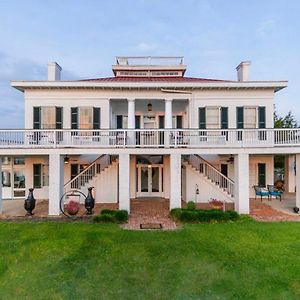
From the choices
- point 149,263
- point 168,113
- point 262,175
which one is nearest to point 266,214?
point 262,175

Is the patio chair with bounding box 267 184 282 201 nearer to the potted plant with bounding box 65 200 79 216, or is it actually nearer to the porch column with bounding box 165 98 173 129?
the porch column with bounding box 165 98 173 129

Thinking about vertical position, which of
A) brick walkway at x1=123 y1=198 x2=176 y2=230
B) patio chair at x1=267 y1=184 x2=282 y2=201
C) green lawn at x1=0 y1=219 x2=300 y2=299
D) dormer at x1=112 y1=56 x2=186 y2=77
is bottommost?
green lawn at x1=0 y1=219 x2=300 y2=299

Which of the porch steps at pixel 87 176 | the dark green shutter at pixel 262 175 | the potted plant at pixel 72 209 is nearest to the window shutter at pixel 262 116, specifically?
the dark green shutter at pixel 262 175

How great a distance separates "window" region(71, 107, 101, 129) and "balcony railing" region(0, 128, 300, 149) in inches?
98.9

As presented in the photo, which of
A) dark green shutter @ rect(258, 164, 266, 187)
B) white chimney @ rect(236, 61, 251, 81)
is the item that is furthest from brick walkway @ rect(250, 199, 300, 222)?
white chimney @ rect(236, 61, 251, 81)

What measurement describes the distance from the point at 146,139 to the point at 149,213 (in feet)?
12.8

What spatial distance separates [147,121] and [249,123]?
6.88 m

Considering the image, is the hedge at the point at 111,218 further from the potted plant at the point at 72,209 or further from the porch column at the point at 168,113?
the porch column at the point at 168,113

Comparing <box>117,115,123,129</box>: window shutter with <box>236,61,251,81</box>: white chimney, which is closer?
<box>117,115,123,129</box>: window shutter

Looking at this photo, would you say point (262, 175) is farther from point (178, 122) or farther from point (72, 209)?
point (72, 209)

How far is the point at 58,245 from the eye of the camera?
30.6 feet

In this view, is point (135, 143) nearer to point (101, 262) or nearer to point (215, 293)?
point (101, 262)

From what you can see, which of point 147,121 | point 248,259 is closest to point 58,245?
point 248,259

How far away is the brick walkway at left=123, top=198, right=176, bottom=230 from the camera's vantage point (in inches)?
470
